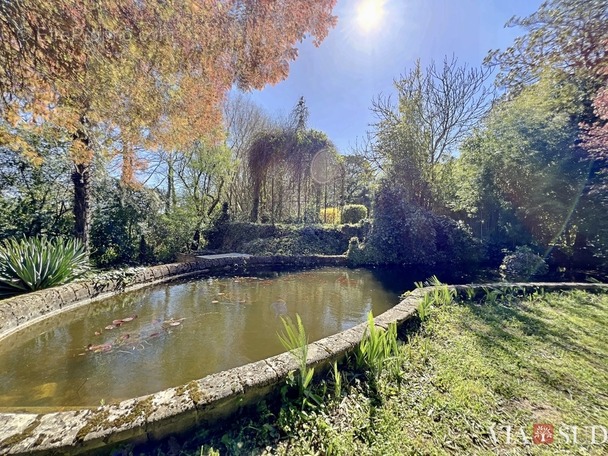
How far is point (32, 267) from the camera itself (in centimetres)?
359

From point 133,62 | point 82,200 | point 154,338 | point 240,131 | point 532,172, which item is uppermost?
point 240,131

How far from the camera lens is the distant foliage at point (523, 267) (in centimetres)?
636

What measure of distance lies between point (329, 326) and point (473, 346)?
158 cm

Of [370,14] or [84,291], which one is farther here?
[370,14]

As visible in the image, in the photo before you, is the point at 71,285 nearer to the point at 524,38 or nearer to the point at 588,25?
the point at 588,25

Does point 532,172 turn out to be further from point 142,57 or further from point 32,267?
point 32,267

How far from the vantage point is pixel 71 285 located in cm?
385

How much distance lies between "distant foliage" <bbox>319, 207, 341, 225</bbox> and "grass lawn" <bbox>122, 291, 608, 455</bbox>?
490 inches

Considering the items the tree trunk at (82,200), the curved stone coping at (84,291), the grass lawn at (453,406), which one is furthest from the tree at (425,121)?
the tree trunk at (82,200)

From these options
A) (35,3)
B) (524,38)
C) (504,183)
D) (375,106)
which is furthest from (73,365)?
(504,183)

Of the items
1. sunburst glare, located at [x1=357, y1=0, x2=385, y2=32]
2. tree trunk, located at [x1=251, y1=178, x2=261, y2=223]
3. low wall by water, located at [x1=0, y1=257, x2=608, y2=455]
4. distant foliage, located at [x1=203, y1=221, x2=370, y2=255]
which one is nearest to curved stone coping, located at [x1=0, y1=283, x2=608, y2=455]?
low wall by water, located at [x1=0, y1=257, x2=608, y2=455]

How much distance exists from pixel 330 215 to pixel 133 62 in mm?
13041

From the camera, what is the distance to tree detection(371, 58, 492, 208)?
9.56 m

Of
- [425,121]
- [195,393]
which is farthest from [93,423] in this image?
[425,121]
